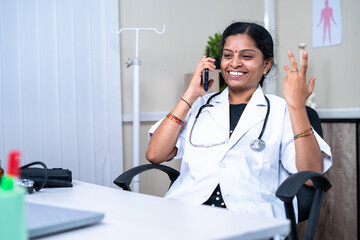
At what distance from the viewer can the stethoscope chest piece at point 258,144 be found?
1599 mm

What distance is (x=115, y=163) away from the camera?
2646mm

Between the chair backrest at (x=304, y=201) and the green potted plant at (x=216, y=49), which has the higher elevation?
the green potted plant at (x=216, y=49)

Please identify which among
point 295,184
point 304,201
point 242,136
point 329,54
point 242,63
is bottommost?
point 304,201

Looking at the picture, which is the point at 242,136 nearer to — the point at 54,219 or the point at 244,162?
the point at 244,162

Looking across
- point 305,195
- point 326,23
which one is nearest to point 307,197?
point 305,195

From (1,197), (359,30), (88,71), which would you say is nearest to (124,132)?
(88,71)

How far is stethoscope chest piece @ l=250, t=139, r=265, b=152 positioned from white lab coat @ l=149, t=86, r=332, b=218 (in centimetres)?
2

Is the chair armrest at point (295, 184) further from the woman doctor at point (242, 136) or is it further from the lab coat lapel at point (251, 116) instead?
the lab coat lapel at point (251, 116)

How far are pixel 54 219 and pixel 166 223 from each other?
19 centimetres

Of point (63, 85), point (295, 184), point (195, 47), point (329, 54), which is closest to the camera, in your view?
point (295, 184)

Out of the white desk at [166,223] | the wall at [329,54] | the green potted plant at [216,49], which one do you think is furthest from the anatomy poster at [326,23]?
the white desk at [166,223]

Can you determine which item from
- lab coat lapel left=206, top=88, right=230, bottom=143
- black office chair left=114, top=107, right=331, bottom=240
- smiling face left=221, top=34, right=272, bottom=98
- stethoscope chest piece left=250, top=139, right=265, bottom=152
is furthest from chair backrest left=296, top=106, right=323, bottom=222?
smiling face left=221, top=34, right=272, bottom=98

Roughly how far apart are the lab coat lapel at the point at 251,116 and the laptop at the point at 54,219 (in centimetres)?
94

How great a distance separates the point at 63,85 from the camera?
2451 mm
